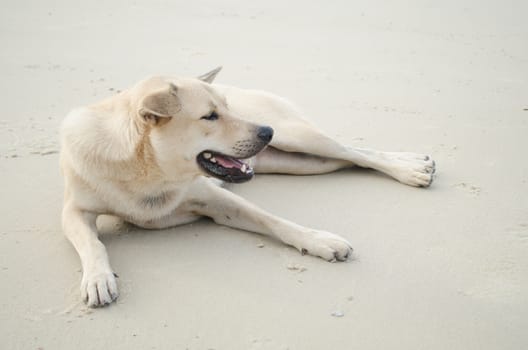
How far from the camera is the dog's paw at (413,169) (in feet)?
12.1

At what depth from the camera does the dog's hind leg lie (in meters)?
3.82

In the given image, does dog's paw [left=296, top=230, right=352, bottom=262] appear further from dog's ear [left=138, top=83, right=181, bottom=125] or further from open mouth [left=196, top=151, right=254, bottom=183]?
dog's ear [left=138, top=83, right=181, bottom=125]

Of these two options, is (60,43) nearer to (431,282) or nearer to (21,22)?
(21,22)

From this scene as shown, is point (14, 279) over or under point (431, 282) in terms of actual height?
under

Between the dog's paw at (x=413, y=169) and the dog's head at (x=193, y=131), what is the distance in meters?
1.21

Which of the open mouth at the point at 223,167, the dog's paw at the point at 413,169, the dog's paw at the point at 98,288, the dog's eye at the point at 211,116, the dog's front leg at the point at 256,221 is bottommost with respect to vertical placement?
the dog's paw at the point at 98,288

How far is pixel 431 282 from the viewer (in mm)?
2660

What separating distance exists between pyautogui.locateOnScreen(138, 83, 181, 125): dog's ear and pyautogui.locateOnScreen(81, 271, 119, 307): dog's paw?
0.75 metres

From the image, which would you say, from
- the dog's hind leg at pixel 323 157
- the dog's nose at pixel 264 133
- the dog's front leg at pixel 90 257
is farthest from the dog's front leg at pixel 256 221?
the dog's hind leg at pixel 323 157

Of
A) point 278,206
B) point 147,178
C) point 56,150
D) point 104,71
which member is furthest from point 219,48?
point 147,178

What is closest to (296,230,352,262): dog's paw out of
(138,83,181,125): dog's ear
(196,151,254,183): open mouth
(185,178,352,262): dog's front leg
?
(185,178,352,262): dog's front leg

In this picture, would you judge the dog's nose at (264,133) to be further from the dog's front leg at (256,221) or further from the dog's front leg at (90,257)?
the dog's front leg at (90,257)

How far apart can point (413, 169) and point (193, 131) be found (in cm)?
164

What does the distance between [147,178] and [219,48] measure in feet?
13.6
